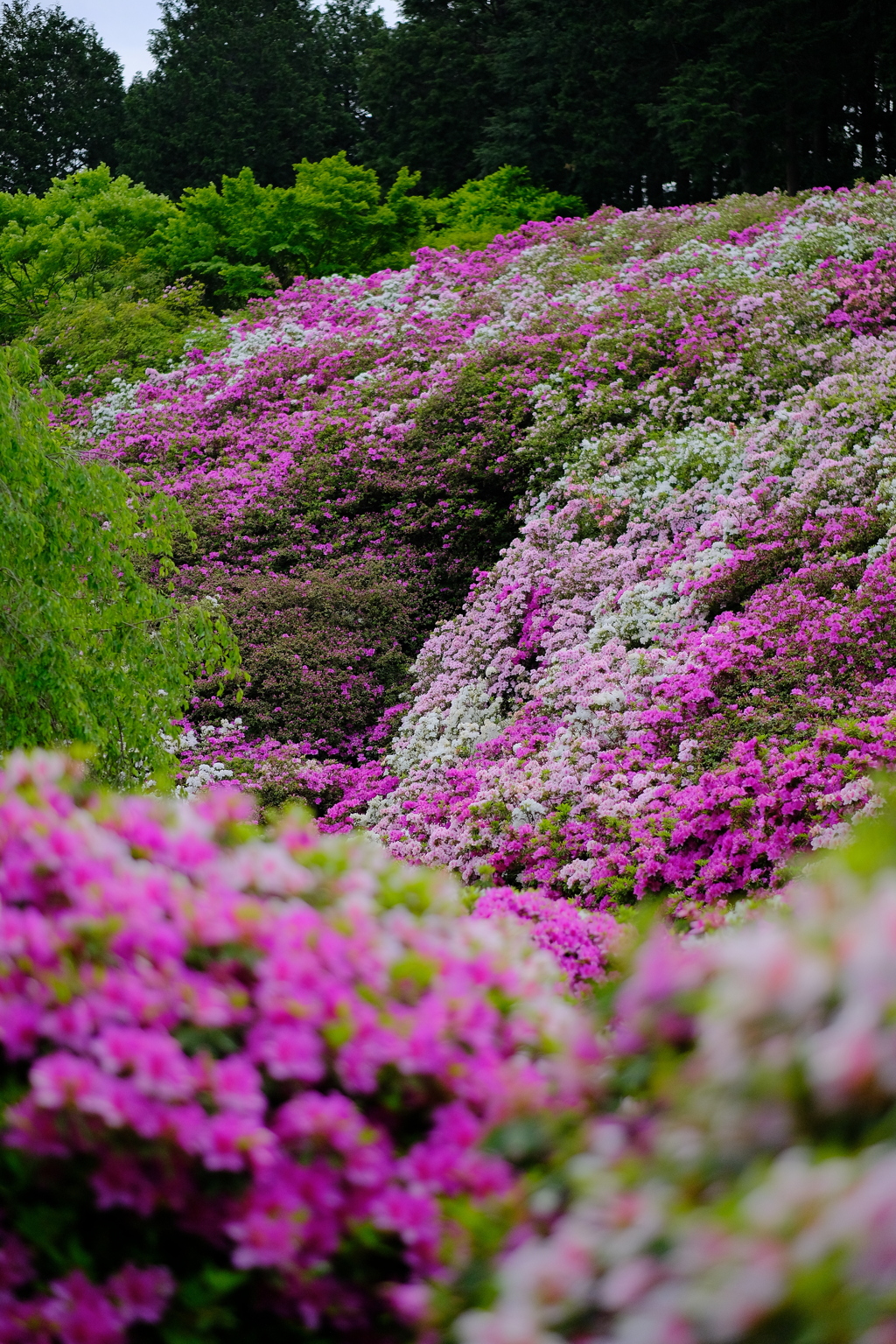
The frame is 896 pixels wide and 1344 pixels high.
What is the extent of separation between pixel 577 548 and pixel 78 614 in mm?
5525

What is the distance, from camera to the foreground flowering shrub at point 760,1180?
112 centimetres

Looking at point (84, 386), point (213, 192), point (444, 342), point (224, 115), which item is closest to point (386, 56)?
point (224, 115)

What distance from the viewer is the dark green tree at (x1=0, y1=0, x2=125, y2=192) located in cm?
4269

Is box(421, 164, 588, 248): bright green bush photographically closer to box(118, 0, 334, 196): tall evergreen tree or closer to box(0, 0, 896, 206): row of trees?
box(0, 0, 896, 206): row of trees

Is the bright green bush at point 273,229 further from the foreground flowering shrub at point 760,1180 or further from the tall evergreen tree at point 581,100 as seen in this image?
the foreground flowering shrub at point 760,1180

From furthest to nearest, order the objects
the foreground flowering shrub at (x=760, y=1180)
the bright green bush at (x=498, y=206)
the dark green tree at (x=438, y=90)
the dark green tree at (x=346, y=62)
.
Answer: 1. the dark green tree at (x=346, y=62)
2. the dark green tree at (x=438, y=90)
3. the bright green bush at (x=498, y=206)
4. the foreground flowering shrub at (x=760, y=1180)

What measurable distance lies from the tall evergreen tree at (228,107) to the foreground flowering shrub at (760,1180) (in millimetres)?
39463

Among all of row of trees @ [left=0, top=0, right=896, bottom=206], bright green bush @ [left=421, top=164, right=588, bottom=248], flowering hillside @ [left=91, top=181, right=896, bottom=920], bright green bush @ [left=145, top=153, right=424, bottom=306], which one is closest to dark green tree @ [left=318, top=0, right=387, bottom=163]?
row of trees @ [left=0, top=0, right=896, bottom=206]

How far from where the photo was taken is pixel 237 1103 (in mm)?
1833

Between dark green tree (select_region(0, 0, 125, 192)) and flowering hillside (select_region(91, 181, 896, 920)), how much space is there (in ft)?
94.0

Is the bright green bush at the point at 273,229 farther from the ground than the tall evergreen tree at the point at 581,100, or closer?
closer

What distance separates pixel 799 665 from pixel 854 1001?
6.48m

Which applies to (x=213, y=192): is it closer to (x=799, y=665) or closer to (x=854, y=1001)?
(x=799, y=665)

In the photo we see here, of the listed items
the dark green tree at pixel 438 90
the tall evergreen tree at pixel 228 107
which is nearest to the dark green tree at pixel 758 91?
the dark green tree at pixel 438 90
